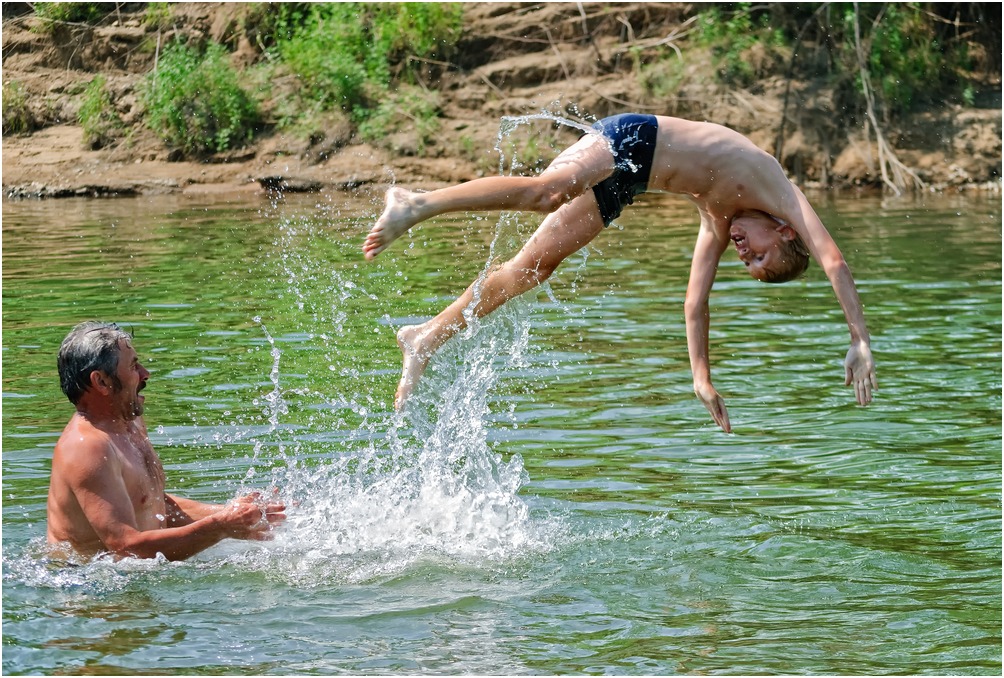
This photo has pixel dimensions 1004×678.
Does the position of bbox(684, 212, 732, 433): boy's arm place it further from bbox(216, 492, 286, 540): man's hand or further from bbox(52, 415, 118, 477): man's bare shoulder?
bbox(52, 415, 118, 477): man's bare shoulder

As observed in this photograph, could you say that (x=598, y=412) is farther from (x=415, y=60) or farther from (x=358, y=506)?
(x=415, y=60)

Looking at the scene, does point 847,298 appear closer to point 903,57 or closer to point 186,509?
point 186,509

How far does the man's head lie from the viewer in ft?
18.3

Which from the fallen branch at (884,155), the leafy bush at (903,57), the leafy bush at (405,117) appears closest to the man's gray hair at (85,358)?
the fallen branch at (884,155)

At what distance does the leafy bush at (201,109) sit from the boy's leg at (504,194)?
15328 millimetres

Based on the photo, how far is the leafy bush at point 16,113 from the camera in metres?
21.3

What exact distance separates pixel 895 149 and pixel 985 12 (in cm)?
324

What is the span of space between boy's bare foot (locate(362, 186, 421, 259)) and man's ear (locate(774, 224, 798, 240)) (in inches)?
67.2

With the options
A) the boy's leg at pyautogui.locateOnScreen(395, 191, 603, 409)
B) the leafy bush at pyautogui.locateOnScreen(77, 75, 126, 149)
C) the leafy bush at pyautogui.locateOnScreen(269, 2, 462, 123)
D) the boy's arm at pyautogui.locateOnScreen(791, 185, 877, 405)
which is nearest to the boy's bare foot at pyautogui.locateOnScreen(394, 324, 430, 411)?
the boy's leg at pyautogui.locateOnScreen(395, 191, 603, 409)

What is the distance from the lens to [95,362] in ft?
18.3

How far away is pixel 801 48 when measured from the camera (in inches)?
839

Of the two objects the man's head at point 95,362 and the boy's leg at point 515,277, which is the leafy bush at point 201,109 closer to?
the boy's leg at point 515,277

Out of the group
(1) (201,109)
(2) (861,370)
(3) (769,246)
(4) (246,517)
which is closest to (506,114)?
(1) (201,109)

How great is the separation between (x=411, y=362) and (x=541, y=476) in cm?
96
